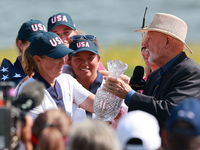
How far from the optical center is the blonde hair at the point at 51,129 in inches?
69.7

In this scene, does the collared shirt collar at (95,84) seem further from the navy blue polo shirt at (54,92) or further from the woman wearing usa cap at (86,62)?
the navy blue polo shirt at (54,92)

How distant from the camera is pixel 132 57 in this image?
40.9ft

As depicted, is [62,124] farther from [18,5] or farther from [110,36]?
[18,5]

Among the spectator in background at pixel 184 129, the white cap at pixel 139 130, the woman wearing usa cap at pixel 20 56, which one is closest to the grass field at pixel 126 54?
Result: the woman wearing usa cap at pixel 20 56

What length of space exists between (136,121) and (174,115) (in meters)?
0.32

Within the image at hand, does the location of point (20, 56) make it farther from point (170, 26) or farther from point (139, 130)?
point (139, 130)

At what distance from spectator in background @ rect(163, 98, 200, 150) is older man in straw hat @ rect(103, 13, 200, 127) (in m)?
1.15

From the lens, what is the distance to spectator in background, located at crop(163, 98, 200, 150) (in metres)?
1.60

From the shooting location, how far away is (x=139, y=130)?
190 cm

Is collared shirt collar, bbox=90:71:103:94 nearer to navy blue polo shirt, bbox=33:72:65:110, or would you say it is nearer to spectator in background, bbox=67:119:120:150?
navy blue polo shirt, bbox=33:72:65:110

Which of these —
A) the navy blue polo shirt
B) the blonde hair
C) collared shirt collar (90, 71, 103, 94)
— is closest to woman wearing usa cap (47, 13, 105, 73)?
collared shirt collar (90, 71, 103, 94)

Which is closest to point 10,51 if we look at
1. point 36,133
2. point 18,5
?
point 18,5

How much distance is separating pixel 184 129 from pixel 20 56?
8.38 ft

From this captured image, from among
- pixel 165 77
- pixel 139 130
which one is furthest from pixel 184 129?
pixel 165 77
